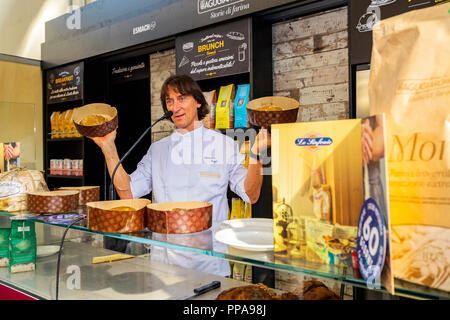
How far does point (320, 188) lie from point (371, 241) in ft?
0.46

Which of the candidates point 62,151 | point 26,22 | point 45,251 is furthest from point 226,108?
point 26,22

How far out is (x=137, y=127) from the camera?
13.9 feet

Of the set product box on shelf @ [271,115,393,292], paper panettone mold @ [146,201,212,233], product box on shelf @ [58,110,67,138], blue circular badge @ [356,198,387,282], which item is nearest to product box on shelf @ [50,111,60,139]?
product box on shelf @ [58,110,67,138]

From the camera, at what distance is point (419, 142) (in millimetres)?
556

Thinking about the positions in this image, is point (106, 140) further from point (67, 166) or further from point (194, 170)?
point (67, 166)

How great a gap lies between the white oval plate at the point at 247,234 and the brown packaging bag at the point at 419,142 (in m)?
0.29

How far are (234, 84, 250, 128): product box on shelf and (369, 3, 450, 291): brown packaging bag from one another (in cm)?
211

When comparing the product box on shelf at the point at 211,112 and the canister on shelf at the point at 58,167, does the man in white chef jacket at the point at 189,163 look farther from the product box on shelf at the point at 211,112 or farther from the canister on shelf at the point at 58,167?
the canister on shelf at the point at 58,167

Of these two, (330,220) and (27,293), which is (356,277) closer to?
(330,220)

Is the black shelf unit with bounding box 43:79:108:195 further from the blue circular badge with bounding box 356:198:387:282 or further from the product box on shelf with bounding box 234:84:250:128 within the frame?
the blue circular badge with bounding box 356:198:387:282

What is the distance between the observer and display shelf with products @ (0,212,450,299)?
1.83 ft
